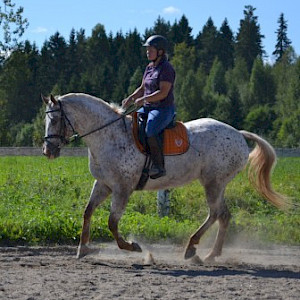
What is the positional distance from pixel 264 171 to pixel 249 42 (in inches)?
4032

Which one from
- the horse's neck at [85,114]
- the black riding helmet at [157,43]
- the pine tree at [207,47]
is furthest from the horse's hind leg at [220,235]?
the pine tree at [207,47]

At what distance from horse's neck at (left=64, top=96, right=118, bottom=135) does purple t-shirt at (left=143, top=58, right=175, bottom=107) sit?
2.17 feet

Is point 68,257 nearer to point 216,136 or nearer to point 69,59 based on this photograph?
point 216,136

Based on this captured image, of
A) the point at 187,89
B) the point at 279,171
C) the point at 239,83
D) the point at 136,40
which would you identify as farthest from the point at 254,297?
the point at 136,40

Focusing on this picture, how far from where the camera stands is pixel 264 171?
10641 mm

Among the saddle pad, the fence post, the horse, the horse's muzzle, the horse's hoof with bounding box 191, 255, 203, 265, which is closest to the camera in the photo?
the horse's muzzle

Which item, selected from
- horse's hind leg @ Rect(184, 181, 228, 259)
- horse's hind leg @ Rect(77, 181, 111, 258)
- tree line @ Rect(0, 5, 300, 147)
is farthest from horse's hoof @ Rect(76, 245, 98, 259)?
tree line @ Rect(0, 5, 300, 147)

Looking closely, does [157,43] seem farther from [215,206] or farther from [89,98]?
[215,206]

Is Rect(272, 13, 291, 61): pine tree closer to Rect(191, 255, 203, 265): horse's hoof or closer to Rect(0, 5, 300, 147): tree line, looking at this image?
Rect(0, 5, 300, 147): tree line

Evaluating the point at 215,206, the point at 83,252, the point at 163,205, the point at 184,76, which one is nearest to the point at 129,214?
the point at 163,205

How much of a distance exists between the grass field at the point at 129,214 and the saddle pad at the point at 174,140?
7.97 feet

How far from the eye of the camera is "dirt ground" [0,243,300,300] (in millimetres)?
6660

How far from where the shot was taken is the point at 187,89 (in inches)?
3054

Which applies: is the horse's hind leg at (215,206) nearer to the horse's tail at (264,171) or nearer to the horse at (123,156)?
the horse at (123,156)
